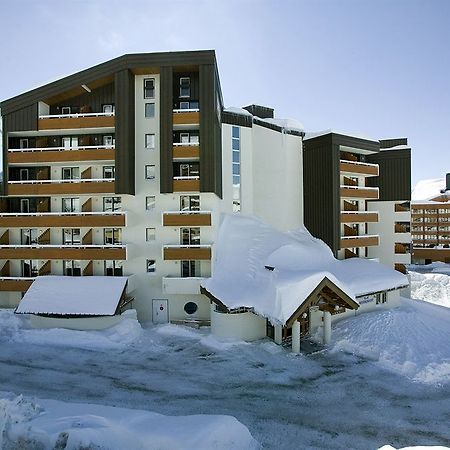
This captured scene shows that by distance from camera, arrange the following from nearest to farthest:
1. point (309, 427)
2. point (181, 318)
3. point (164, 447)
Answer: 1. point (164, 447)
2. point (309, 427)
3. point (181, 318)

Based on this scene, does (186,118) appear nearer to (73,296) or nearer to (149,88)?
(149,88)

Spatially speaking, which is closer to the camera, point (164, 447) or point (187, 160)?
point (164, 447)

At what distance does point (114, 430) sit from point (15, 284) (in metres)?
19.7

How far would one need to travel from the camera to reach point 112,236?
25.9 m

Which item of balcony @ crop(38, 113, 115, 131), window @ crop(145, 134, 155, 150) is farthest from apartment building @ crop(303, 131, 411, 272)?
balcony @ crop(38, 113, 115, 131)

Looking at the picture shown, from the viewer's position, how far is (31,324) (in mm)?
22922

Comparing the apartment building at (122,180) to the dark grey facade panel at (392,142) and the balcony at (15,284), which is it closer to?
the balcony at (15,284)

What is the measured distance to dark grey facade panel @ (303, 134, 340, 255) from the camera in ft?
98.2

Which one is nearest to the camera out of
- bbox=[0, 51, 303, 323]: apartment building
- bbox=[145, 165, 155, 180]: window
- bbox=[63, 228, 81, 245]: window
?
bbox=[0, 51, 303, 323]: apartment building

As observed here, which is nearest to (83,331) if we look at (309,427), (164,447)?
(164,447)

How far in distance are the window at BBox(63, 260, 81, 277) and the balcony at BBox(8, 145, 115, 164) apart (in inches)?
325

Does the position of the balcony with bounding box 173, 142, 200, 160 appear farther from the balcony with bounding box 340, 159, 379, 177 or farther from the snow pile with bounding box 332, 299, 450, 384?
the snow pile with bounding box 332, 299, 450, 384

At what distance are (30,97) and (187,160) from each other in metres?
14.0

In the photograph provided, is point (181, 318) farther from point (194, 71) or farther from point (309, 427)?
point (194, 71)
